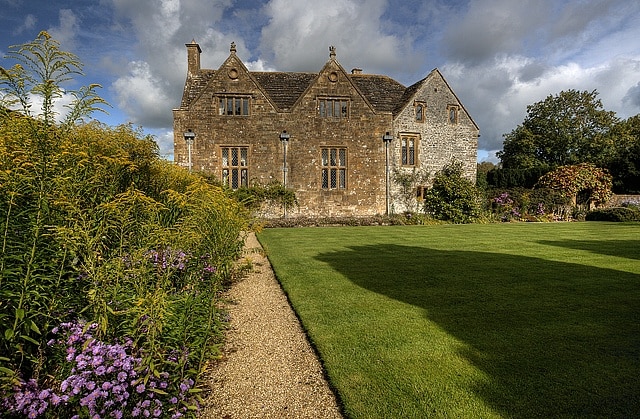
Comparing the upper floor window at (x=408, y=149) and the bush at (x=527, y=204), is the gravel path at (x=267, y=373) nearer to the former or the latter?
the upper floor window at (x=408, y=149)

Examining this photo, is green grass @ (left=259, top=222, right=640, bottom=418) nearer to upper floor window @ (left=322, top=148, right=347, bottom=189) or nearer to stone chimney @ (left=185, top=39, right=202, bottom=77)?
upper floor window @ (left=322, top=148, right=347, bottom=189)

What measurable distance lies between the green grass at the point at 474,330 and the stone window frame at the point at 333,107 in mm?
13043

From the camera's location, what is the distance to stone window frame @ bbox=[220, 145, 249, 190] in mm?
20125

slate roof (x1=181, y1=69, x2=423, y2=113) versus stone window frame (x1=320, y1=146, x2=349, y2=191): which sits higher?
slate roof (x1=181, y1=69, x2=423, y2=113)

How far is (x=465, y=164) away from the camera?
23609 millimetres

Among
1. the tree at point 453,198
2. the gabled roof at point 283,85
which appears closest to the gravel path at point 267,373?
the gabled roof at point 283,85

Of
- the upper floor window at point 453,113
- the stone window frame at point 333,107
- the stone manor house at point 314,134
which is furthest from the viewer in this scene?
the upper floor window at point 453,113

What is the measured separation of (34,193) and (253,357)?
8.82 ft

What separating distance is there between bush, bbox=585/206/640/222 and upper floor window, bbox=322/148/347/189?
16.4 metres

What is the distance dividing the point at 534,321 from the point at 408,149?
1838 cm

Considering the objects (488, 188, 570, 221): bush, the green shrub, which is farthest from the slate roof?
the green shrub

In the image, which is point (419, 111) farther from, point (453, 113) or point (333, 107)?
point (333, 107)

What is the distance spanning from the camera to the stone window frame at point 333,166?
2114cm

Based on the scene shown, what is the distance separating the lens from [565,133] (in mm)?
42188
